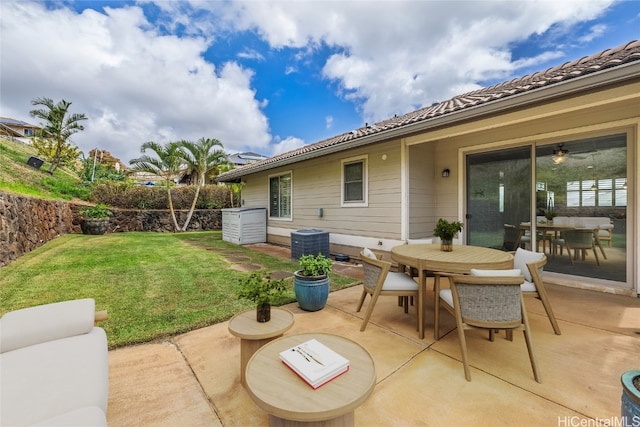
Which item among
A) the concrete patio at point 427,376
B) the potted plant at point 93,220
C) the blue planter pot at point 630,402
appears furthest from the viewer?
the potted plant at point 93,220

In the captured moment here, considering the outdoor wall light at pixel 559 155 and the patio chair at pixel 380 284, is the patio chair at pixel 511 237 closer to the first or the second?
the outdoor wall light at pixel 559 155

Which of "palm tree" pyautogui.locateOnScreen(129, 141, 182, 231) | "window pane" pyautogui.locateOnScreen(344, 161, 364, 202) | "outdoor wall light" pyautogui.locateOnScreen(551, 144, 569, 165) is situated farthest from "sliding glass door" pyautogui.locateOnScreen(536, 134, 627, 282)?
"palm tree" pyautogui.locateOnScreen(129, 141, 182, 231)

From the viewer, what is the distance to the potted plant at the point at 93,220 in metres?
10.1

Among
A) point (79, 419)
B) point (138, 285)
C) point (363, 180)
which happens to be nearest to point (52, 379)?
point (79, 419)

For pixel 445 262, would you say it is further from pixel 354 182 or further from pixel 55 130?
pixel 55 130

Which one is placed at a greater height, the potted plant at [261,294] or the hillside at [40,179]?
the hillside at [40,179]

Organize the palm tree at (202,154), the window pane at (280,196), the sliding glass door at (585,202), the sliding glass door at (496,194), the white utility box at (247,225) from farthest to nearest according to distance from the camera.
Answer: the palm tree at (202,154) < the white utility box at (247,225) < the window pane at (280,196) < the sliding glass door at (496,194) < the sliding glass door at (585,202)

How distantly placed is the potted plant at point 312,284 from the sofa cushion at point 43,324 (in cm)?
201

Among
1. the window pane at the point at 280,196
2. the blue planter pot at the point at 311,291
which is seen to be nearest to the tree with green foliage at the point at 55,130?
the window pane at the point at 280,196

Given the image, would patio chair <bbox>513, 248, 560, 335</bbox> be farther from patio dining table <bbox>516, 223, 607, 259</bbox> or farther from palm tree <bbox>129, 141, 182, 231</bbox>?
palm tree <bbox>129, 141, 182, 231</bbox>

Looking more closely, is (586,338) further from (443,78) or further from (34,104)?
(34,104)

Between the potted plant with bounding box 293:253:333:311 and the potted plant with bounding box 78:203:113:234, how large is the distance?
10999 millimetres

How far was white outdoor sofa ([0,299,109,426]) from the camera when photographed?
1112 millimetres

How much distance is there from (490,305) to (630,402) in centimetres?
92
